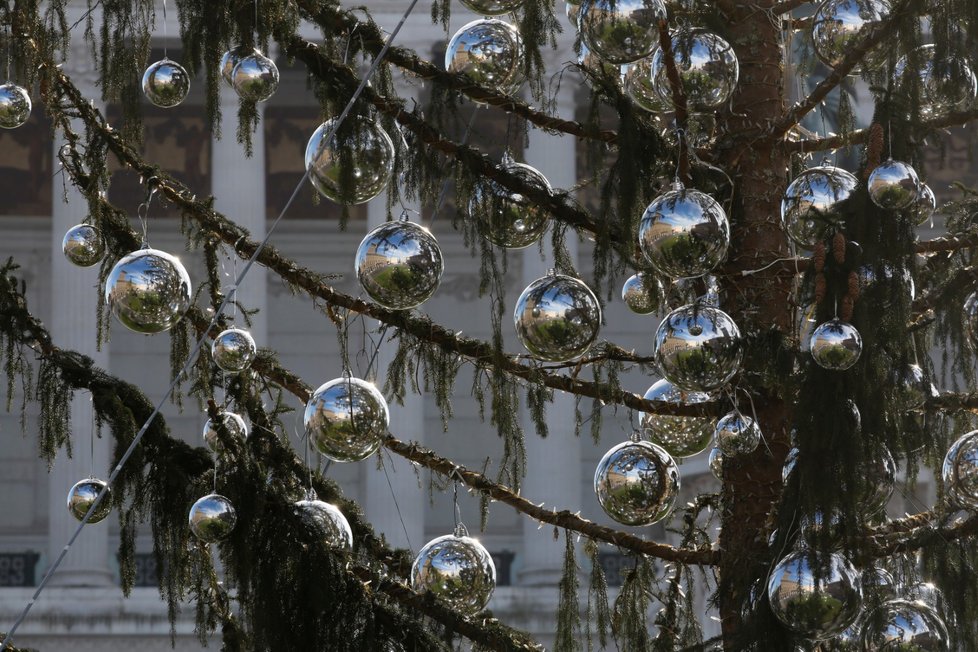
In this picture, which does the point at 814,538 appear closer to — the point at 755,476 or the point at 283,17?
the point at 755,476

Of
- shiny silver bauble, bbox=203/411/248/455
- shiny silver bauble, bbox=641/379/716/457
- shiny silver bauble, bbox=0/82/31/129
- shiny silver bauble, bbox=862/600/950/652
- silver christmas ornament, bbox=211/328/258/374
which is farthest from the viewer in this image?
shiny silver bauble, bbox=0/82/31/129

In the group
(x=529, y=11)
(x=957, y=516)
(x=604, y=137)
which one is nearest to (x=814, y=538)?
(x=957, y=516)

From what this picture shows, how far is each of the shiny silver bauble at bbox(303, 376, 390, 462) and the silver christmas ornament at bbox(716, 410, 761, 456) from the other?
0.85 m

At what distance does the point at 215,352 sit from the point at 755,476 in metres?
1.54

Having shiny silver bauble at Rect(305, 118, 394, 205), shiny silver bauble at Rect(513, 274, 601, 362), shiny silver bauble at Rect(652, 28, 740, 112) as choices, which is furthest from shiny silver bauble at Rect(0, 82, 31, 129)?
shiny silver bauble at Rect(652, 28, 740, 112)

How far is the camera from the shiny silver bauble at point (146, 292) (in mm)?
3949

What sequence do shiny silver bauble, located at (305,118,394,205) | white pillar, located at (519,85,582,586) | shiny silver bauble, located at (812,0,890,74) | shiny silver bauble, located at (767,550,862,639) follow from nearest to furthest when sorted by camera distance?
shiny silver bauble, located at (767,550,862,639)
shiny silver bauble, located at (812,0,890,74)
shiny silver bauble, located at (305,118,394,205)
white pillar, located at (519,85,582,586)

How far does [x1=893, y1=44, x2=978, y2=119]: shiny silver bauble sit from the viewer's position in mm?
3295

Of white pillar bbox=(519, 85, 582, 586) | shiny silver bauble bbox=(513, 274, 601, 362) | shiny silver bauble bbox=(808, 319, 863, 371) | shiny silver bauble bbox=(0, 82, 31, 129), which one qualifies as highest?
shiny silver bauble bbox=(0, 82, 31, 129)

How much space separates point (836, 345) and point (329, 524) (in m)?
1.61

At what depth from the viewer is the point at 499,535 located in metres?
23.2

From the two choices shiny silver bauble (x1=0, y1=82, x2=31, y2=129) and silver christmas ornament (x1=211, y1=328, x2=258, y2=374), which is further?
shiny silver bauble (x1=0, y1=82, x2=31, y2=129)

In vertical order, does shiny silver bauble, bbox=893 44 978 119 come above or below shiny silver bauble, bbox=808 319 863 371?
above

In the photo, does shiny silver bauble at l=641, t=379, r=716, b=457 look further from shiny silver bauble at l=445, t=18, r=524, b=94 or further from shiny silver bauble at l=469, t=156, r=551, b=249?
shiny silver bauble at l=445, t=18, r=524, b=94
